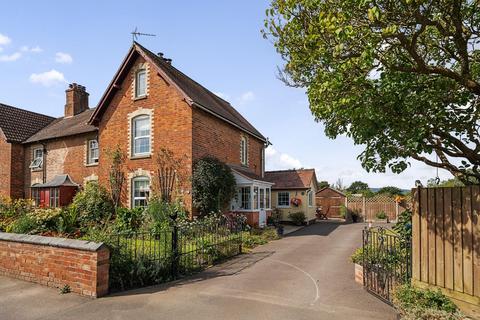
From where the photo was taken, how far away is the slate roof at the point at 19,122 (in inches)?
985

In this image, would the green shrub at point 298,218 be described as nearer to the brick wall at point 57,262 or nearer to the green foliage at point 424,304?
the brick wall at point 57,262

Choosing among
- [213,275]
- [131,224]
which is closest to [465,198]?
[213,275]

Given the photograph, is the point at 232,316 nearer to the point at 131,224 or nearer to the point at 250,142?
the point at 131,224

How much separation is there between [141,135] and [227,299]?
13307mm

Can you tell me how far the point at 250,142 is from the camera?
24.2 metres

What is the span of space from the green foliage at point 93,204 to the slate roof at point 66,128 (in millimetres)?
4125

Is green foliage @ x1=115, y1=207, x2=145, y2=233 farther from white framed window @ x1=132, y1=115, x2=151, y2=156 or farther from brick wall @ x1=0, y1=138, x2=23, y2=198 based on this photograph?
brick wall @ x1=0, y1=138, x2=23, y2=198

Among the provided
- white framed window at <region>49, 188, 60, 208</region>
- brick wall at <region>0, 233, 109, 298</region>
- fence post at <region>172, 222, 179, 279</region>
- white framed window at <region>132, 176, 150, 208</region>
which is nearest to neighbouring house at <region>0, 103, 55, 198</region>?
white framed window at <region>49, 188, 60, 208</region>

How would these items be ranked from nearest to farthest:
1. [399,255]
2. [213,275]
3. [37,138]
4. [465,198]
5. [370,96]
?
[465,198] < [370,96] < [399,255] < [213,275] < [37,138]

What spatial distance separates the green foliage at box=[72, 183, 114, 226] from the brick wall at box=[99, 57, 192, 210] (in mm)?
762

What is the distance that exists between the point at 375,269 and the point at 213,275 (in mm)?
4146

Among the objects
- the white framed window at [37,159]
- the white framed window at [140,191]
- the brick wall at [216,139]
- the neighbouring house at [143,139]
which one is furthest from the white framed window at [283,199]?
the white framed window at [37,159]

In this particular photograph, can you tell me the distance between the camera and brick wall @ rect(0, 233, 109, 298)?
23.6 ft

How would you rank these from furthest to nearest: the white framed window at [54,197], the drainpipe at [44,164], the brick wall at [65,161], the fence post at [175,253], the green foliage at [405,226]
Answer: the drainpipe at [44,164]
the brick wall at [65,161]
the white framed window at [54,197]
the fence post at [175,253]
the green foliage at [405,226]
